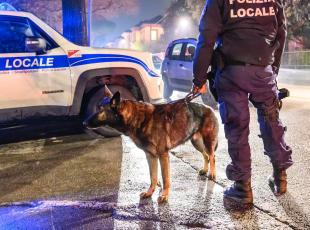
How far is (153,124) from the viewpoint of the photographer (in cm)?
290

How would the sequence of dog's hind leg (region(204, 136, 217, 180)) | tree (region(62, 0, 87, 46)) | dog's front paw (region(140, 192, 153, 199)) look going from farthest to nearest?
tree (region(62, 0, 87, 46)), dog's hind leg (region(204, 136, 217, 180)), dog's front paw (region(140, 192, 153, 199))

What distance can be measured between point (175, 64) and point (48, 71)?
18.3ft

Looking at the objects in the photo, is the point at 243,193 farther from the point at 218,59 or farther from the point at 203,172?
the point at 218,59

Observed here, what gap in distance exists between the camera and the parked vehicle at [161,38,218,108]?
9.04 m

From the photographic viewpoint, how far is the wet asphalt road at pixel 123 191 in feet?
8.23

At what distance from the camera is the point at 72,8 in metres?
7.91

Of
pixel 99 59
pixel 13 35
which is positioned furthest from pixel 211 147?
pixel 13 35

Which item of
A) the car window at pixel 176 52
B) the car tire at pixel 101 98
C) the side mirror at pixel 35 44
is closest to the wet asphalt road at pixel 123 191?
the car tire at pixel 101 98

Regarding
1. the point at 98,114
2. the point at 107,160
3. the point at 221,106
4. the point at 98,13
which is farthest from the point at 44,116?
the point at 98,13

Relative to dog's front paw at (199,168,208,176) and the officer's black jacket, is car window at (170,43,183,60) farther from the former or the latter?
the officer's black jacket

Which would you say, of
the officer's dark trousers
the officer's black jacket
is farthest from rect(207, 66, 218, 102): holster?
the officer's black jacket

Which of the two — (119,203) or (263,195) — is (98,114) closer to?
(119,203)

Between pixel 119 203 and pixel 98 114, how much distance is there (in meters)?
0.89

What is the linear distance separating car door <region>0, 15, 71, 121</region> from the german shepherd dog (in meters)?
1.85
